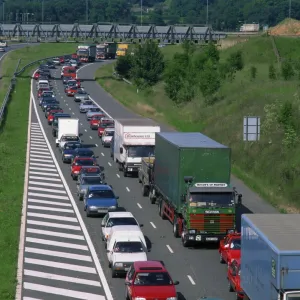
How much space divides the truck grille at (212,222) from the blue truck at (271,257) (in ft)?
35.9

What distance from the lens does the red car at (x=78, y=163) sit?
53.7 meters

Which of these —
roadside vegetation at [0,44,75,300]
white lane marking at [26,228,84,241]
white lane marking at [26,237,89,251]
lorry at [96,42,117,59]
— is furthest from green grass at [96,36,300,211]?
lorry at [96,42,117,59]

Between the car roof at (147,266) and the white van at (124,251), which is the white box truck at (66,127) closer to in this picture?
the white van at (124,251)

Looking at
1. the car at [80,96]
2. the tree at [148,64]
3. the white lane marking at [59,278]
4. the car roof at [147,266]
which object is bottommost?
the white lane marking at [59,278]

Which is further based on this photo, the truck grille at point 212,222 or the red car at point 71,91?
the red car at point 71,91

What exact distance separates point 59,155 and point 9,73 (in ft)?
248

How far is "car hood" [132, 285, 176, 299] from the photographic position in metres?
26.7

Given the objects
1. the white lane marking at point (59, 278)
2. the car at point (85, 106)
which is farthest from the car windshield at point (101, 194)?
the car at point (85, 106)

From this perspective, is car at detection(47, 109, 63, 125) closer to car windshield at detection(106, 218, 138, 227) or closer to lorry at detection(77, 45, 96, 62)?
car windshield at detection(106, 218, 138, 227)

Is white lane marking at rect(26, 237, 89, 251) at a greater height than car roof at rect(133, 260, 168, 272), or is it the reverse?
car roof at rect(133, 260, 168, 272)

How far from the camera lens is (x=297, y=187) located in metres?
46.8

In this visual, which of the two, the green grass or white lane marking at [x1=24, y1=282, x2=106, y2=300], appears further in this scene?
the green grass

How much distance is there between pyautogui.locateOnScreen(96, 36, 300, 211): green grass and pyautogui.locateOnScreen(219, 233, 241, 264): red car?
37.2 feet

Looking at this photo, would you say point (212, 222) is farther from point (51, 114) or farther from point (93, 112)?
point (93, 112)
